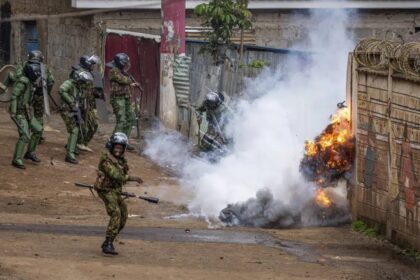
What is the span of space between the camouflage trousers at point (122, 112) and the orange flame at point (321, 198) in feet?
18.8

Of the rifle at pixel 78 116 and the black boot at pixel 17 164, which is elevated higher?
the rifle at pixel 78 116

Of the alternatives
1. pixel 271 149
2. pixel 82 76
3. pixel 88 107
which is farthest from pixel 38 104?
pixel 271 149

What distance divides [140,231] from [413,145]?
3513mm

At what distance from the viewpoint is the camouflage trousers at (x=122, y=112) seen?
17578mm

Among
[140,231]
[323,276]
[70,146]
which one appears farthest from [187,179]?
[323,276]

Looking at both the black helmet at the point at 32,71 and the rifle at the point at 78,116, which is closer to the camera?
the black helmet at the point at 32,71

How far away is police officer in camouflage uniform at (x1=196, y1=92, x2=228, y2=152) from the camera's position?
16373 millimetres

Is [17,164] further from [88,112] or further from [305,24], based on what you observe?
[305,24]

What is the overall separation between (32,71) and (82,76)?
4.82ft

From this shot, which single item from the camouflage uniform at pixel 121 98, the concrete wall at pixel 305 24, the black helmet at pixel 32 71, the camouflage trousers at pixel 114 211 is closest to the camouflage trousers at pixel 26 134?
the black helmet at pixel 32 71

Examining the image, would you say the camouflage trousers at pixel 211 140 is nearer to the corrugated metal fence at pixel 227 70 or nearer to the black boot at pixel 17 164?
the corrugated metal fence at pixel 227 70

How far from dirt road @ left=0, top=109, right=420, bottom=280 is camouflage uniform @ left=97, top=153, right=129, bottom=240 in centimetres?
35

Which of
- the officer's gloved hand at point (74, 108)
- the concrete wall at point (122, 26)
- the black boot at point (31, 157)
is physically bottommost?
the black boot at point (31, 157)

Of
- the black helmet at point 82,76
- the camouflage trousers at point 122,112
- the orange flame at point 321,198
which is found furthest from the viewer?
the camouflage trousers at point 122,112
